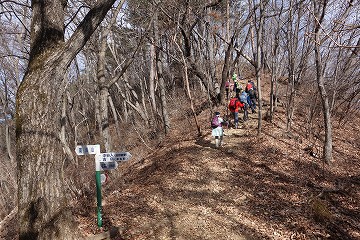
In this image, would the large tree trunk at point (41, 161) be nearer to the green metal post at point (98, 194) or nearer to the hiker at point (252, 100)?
the green metal post at point (98, 194)

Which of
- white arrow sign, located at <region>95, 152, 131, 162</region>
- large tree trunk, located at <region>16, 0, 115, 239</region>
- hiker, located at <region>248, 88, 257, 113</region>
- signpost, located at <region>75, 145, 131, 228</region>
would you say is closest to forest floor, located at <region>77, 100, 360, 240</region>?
signpost, located at <region>75, 145, 131, 228</region>

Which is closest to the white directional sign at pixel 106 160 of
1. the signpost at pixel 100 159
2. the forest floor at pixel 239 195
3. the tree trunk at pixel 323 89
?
the signpost at pixel 100 159

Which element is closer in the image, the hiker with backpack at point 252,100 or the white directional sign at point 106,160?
the white directional sign at point 106,160

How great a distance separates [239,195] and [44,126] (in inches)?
207

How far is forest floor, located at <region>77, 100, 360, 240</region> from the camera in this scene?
223 inches

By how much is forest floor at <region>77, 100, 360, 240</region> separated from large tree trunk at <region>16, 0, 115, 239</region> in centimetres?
151

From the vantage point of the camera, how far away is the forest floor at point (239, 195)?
566 cm

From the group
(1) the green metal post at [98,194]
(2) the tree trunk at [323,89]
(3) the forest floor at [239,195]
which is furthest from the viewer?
(2) the tree trunk at [323,89]

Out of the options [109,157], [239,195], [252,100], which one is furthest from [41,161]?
[252,100]

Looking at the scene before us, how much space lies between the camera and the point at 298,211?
6.34m

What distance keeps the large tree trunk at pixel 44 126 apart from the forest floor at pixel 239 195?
1.51 m

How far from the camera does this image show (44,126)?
396cm

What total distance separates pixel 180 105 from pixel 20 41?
11079 millimetres

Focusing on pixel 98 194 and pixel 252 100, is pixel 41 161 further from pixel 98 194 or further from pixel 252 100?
pixel 252 100
